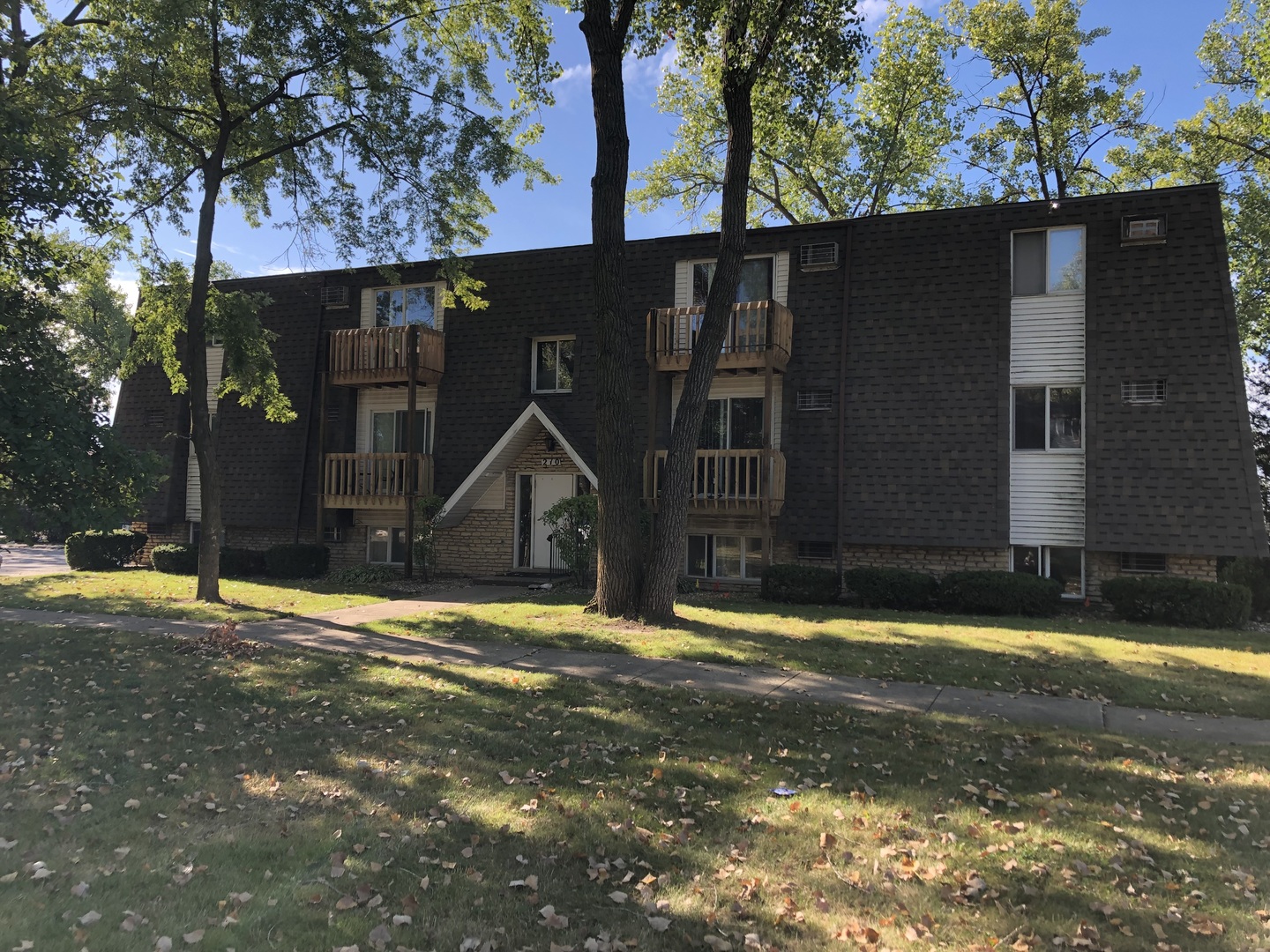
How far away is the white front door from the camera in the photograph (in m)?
18.3

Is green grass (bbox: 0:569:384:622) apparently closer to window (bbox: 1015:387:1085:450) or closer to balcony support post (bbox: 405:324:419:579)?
balcony support post (bbox: 405:324:419:579)

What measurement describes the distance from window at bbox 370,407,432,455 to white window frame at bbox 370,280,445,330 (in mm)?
2174

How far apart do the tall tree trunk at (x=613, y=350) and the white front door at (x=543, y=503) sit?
6.77m

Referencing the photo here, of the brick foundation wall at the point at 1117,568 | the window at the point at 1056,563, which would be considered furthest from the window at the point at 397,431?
the brick foundation wall at the point at 1117,568

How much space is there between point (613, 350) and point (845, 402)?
19.8 ft

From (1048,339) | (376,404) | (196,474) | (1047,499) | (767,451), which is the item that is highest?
(1048,339)

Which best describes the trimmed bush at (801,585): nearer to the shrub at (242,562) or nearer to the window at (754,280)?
the window at (754,280)

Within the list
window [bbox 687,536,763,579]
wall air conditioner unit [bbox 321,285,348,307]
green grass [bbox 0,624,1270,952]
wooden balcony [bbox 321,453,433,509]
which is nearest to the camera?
green grass [bbox 0,624,1270,952]

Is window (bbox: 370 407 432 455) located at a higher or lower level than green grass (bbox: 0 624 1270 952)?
higher

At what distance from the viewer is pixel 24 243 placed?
9.43 meters

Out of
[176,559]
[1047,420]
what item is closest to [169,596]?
[176,559]

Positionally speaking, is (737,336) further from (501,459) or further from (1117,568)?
(1117,568)

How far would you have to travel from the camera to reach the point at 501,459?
17.8 metres

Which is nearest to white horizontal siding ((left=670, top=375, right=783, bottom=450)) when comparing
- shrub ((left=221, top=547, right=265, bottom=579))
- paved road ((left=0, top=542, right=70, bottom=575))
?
shrub ((left=221, top=547, right=265, bottom=579))
